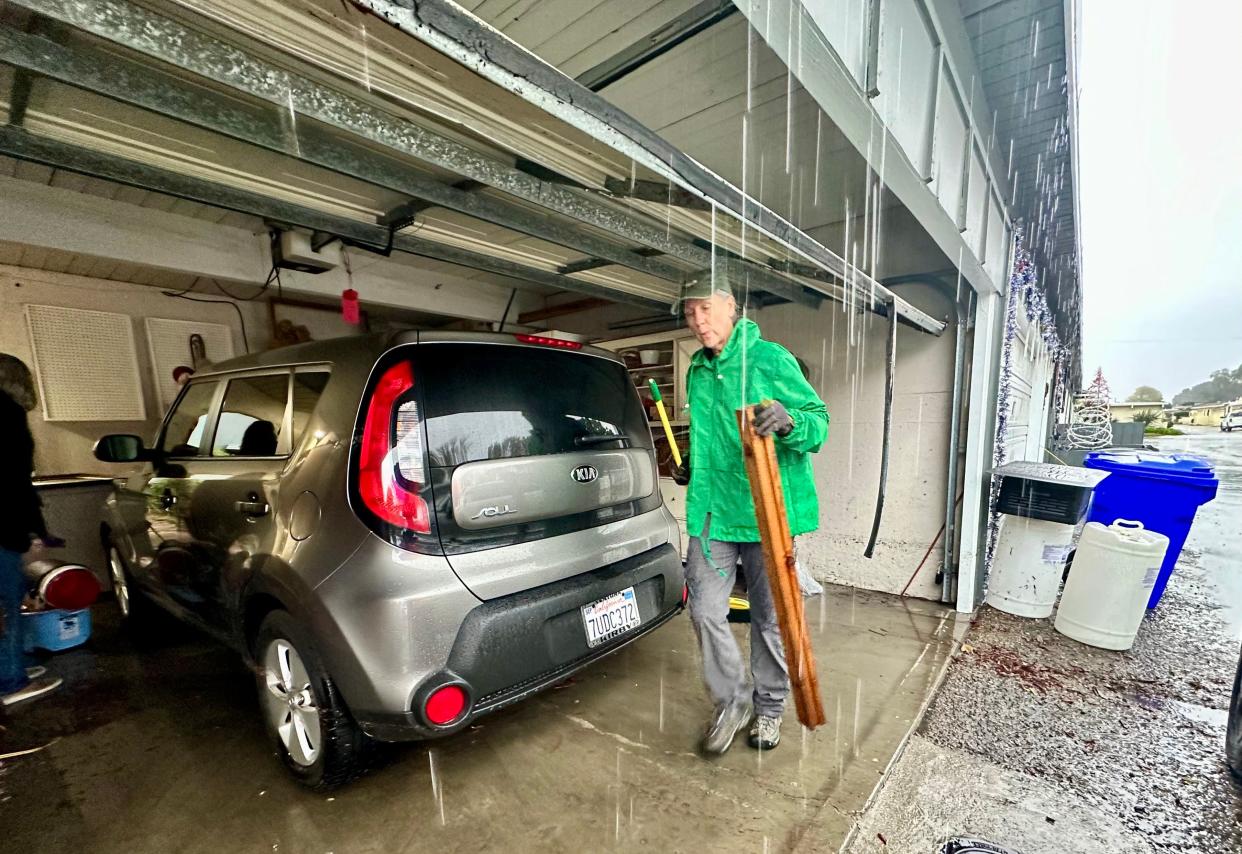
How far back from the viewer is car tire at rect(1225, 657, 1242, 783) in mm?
1870

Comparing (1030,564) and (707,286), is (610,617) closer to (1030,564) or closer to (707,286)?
(707,286)

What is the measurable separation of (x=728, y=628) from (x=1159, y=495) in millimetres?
3567

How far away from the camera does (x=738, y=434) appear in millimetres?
1891

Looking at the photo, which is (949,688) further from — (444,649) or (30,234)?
(30,234)

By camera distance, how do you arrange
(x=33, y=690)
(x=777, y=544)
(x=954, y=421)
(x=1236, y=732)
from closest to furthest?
(x=777, y=544) < (x=1236, y=732) < (x=33, y=690) < (x=954, y=421)

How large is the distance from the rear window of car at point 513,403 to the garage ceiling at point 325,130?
0.60 m

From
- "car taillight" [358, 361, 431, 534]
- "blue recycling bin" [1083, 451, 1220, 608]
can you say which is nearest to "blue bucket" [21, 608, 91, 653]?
"car taillight" [358, 361, 431, 534]

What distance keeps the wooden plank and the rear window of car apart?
71 centimetres

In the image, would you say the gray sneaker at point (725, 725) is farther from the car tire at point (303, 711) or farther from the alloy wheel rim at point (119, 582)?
the alloy wheel rim at point (119, 582)

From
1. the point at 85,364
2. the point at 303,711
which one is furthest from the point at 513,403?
the point at 85,364

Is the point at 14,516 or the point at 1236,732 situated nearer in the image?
the point at 1236,732

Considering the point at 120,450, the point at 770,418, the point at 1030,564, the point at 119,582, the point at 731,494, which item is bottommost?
the point at 1030,564

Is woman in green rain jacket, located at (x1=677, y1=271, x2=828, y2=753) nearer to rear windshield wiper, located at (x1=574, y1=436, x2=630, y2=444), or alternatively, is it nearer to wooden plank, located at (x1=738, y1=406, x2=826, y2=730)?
wooden plank, located at (x1=738, y1=406, x2=826, y2=730)

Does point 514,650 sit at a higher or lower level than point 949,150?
lower
